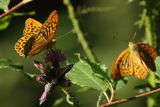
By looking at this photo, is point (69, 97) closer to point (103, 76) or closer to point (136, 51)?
point (103, 76)

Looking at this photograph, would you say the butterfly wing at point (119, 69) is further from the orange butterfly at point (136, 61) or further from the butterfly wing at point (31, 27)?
the butterfly wing at point (31, 27)

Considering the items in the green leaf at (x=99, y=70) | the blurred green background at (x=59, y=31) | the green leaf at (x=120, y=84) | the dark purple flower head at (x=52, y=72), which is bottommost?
the blurred green background at (x=59, y=31)

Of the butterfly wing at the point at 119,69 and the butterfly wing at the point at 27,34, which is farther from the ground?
the butterfly wing at the point at 27,34

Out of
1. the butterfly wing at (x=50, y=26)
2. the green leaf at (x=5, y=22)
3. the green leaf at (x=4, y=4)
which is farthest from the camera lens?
the green leaf at (x=5, y=22)

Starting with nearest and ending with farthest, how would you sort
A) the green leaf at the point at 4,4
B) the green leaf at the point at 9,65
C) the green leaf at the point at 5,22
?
the green leaf at the point at 9,65
the green leaf at the point at 4,4
the green leaf at the point at 5,22

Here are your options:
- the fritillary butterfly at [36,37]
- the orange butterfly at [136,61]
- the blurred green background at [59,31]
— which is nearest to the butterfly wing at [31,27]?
the fritillary butterfly at [36,37]

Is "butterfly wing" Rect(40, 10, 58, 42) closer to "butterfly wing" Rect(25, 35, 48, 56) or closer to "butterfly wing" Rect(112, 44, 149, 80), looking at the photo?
"butterfly wing" Rect(25, 35, 48, 56)
